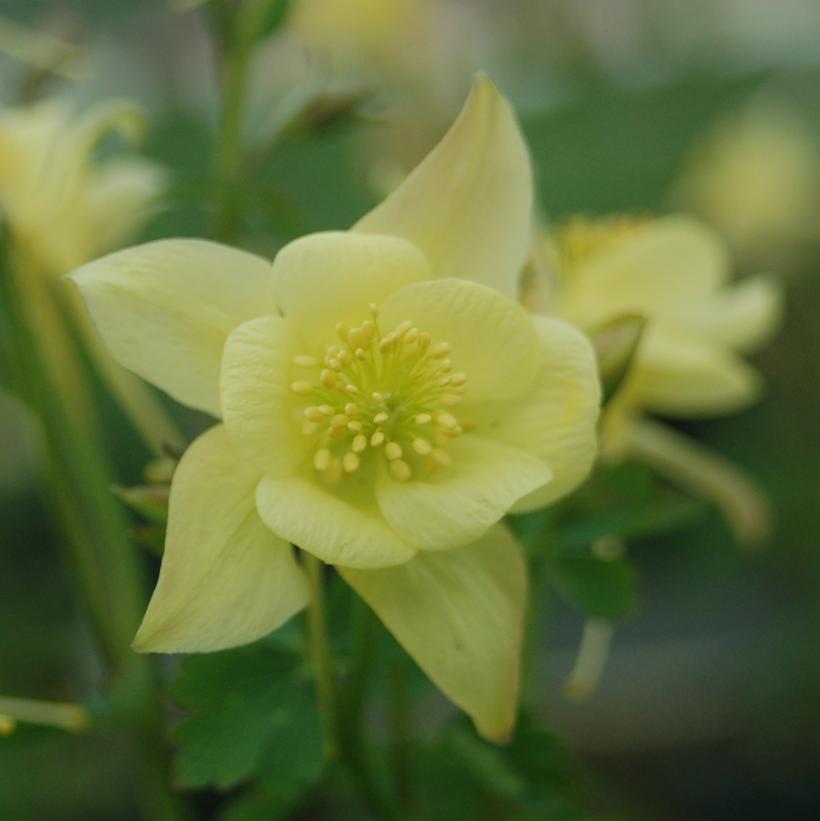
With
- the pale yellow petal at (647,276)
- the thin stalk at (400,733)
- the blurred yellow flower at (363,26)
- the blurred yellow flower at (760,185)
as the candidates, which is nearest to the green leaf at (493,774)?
the thin stalk at (400,733)

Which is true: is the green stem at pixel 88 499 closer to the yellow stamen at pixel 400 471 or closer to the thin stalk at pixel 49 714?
the thin stalk at pixel 49 714

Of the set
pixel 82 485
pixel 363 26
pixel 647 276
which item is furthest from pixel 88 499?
pixel 363 26

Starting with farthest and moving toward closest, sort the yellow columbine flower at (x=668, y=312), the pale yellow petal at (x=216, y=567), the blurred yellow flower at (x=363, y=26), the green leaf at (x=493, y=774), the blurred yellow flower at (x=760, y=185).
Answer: the blurred yellow flower at (x=363, y=26)
the blurred yellow flower at (x=760, y=185)
the yellow columbine flower at (x=668, y=312)
the green leaf at (x=493, y=774)
the pale yellow petal at (x=216, y=567)

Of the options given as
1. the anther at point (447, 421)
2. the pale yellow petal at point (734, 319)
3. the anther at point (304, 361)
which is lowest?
the pale yellow petal at point (734, 319)

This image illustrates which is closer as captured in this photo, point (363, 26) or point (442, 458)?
point (442, 458)

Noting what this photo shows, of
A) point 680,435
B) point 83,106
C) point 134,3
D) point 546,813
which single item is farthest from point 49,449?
point 134,3

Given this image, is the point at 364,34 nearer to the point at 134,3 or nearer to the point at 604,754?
the point at 134,3

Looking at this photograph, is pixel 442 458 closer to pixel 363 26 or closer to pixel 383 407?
pixel 383 407
